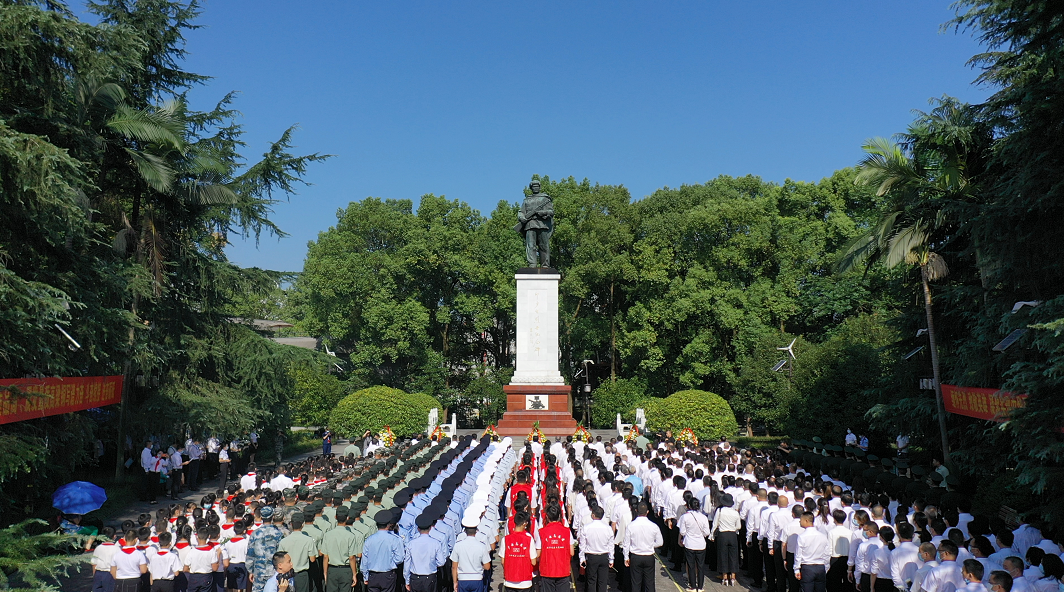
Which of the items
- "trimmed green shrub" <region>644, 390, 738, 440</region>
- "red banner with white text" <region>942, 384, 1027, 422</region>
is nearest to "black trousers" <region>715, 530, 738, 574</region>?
"red banner with white text" <region>942, 384, 1027, 422</region>

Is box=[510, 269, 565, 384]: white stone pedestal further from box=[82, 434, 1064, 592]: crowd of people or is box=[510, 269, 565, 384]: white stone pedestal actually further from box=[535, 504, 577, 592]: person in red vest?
box=[535, 504, 577, 592]: person in red vest

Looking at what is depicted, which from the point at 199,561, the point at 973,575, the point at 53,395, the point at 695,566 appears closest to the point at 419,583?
the point at 199,561

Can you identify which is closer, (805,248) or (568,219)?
(805,248)

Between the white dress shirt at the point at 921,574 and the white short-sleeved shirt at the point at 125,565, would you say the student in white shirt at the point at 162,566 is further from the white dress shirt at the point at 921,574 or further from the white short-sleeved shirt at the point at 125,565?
the white dress shirt at the point at 921,574

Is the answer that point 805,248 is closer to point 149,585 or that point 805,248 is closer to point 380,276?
point 380,276

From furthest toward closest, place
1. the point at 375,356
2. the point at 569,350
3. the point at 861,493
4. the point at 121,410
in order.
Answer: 1. the point at 569,350
2. the point at 375,356
3. the point at 121,410
4. the point at 861,493

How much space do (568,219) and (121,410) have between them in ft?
71.9

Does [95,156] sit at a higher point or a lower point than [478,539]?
higher

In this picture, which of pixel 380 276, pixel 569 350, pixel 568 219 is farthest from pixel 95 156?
pixel 569 350

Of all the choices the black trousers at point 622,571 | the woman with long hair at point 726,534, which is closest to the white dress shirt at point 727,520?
the woman with long hair at point 726,534

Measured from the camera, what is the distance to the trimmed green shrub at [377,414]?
2588 cm

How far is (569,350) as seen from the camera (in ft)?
120

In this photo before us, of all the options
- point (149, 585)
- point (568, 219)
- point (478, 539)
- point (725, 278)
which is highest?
point (568, 219)

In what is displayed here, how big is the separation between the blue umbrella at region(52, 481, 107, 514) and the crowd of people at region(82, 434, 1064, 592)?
1.04 metres
